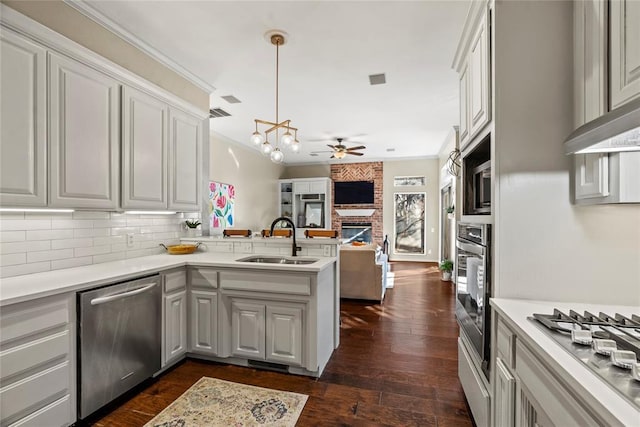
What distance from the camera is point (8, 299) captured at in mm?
1437

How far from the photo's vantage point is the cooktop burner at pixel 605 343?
2.42 ft

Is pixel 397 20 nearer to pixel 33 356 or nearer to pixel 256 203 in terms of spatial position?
pixel 33 356

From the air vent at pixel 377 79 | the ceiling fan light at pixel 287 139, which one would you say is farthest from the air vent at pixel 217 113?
the air vent at pixel 377 79

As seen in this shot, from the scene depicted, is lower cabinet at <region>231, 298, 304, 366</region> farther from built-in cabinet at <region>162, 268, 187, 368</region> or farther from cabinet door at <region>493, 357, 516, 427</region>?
cabinet door at <region>493, 357, 516, 427</region>

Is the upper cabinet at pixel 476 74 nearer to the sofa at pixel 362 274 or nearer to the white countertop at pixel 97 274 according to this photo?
the white countertop at pixel 97 274

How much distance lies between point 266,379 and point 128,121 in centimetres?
246

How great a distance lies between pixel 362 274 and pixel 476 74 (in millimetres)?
3271

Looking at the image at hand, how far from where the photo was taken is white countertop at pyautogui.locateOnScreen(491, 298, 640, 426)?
659 millimetres

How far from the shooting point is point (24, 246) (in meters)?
1.99

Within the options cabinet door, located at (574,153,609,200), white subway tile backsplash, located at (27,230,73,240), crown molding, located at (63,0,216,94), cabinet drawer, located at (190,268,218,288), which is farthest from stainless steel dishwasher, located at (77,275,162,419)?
cabinet door, located at (574,153,609,200)

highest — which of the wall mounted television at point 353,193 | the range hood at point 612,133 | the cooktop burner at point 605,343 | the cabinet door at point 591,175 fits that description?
the wall mounted television at point 353,193

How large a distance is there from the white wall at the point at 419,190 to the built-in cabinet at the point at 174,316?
21.8ft

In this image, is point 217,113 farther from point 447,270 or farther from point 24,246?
point 447,270

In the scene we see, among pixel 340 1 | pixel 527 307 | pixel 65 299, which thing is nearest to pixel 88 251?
pixel 65 299
